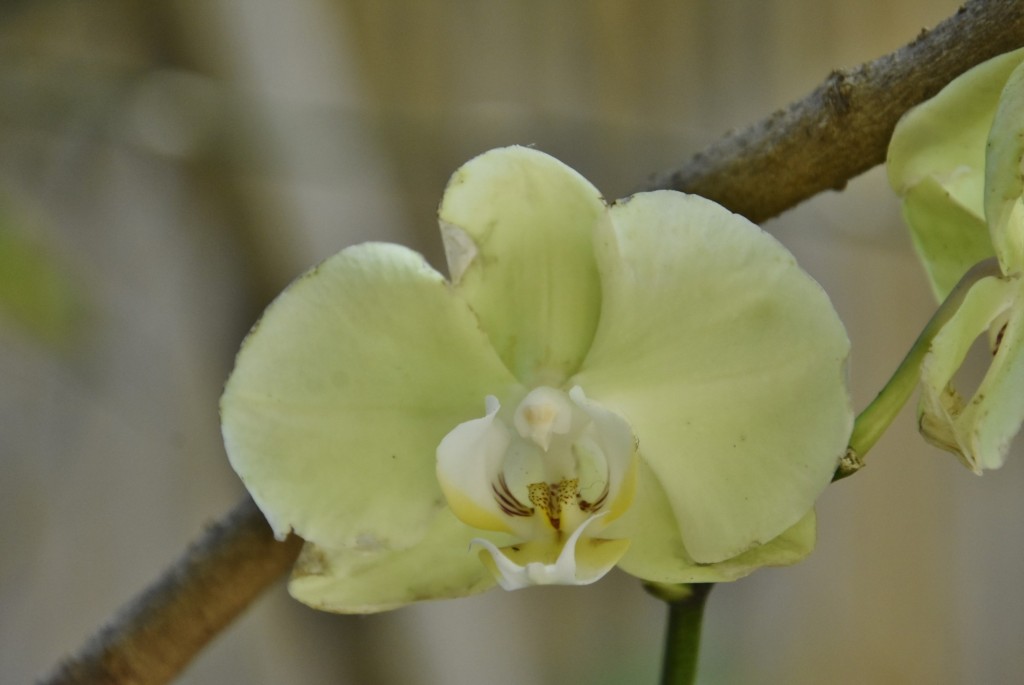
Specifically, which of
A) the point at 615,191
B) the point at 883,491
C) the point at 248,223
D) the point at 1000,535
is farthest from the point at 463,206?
the point at 1000,535

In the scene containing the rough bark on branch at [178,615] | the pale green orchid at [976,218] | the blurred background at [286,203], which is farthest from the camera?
the blurred background at [286,203]

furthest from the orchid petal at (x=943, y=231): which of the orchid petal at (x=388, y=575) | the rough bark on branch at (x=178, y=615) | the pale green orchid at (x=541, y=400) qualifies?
the rough bark on branch at (x=178, y=615)

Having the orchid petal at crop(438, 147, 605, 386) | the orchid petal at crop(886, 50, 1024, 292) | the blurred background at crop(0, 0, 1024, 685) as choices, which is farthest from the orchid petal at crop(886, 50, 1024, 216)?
the blurred background at crop(0, 0, 1024, 685)

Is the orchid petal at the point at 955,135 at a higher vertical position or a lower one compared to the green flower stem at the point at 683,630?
higher

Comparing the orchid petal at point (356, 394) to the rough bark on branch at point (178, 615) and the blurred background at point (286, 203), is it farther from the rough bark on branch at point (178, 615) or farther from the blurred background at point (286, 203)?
the blurred background at point (286, 203)

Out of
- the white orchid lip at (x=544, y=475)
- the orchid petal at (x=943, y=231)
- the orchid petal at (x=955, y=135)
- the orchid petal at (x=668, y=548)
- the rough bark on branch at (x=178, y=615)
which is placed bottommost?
the rough bark on branch at (x=178, y=615)

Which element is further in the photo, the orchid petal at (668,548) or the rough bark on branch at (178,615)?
the rough bark on branch at (178,615)

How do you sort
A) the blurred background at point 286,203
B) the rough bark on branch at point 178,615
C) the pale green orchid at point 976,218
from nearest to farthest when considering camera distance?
the pale green orchid at point 976,218 → the rough bark on branch at point 178,615 → the blurred background at point 286,203

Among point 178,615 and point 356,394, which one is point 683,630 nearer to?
point 356,394
